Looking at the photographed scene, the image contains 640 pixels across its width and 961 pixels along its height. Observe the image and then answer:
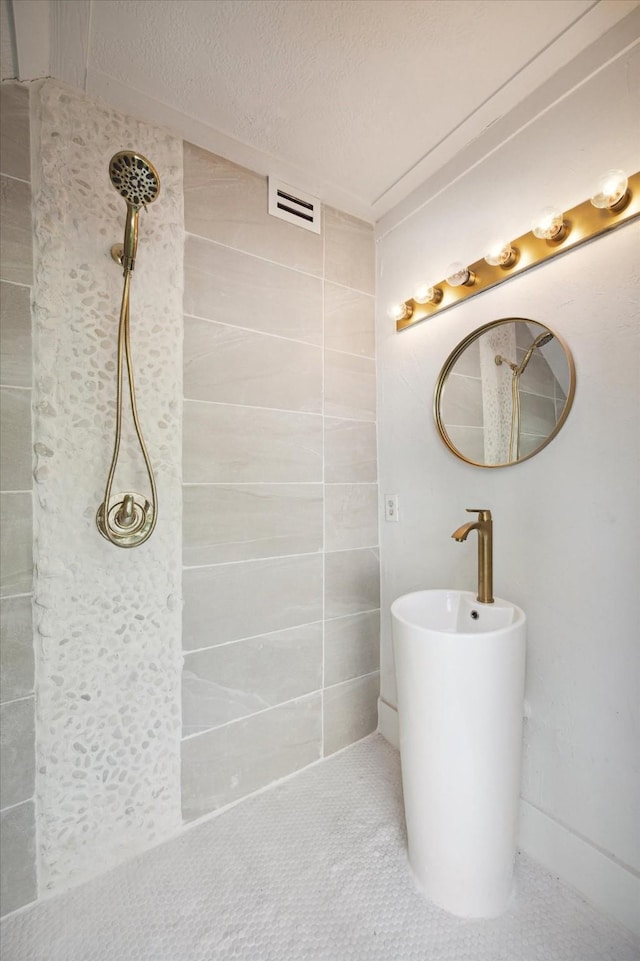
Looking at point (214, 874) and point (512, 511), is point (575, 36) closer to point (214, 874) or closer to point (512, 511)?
point (512, 511)

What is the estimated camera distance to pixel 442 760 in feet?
3.20

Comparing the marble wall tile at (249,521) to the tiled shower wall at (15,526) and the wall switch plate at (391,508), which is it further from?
the tiled shower wall at (15,526)

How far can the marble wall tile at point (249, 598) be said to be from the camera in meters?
1.27

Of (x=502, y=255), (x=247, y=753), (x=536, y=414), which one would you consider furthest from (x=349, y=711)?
(x=502, y=255)

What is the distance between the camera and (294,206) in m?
1.50

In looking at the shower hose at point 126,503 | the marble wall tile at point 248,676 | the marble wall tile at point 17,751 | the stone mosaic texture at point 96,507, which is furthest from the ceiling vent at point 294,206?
the marble wall tile at point 17,751

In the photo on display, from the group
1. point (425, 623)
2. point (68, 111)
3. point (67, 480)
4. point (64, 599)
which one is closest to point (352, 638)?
point (425, 623)

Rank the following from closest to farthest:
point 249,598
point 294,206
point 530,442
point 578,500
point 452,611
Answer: point 578,500
point 530,442
point 452,611
point 249,598
point 294,206

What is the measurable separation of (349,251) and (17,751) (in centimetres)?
197

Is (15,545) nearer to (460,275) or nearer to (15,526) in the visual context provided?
(15,526)

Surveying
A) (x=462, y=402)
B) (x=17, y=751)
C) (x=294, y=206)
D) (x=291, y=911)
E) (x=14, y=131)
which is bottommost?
(x=291, y=911)

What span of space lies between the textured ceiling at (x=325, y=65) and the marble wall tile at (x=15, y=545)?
1158mm

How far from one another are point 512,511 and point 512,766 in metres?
0.66

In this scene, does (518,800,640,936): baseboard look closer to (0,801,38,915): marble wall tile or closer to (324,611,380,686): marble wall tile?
(324,611,380,686): marble wall tile
